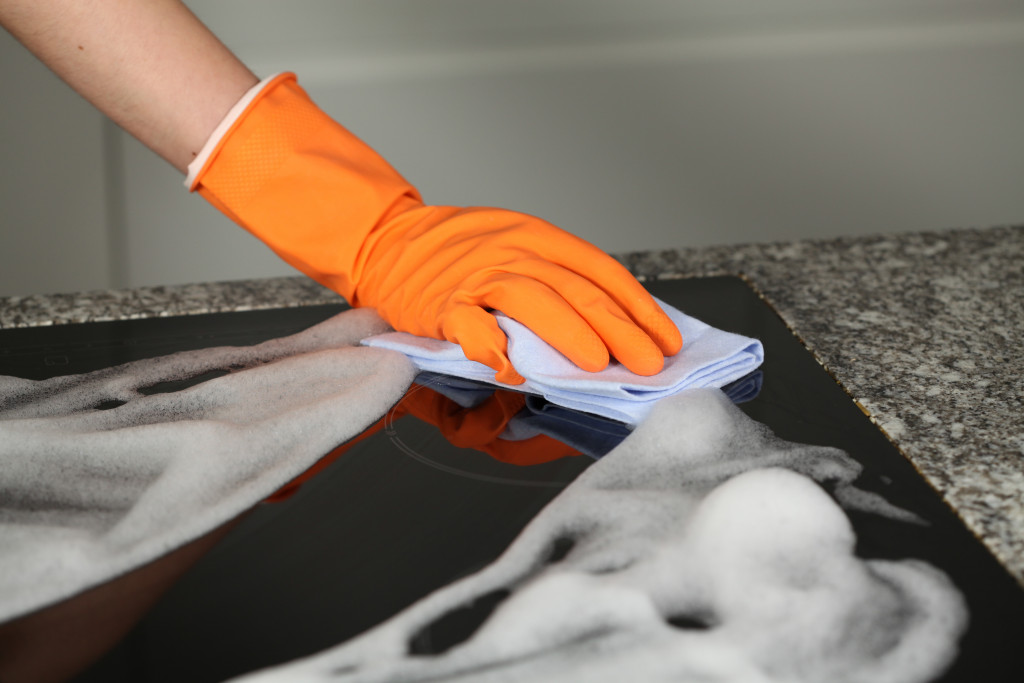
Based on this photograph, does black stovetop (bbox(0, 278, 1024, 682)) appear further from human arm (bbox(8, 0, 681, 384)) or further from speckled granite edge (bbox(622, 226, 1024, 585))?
human arm (bbox(8, 0, 681, 384))

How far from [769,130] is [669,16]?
46cm

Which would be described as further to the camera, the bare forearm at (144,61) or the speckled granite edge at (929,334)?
the bare forearm at (144,61)

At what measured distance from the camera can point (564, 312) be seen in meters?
0.85

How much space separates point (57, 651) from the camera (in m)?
0.51

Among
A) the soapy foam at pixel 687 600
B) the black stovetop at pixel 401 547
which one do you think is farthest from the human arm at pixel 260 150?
the soapy foam at pixel 687 600

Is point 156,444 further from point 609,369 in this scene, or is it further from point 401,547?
point 609,369

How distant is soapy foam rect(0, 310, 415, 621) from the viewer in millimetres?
591

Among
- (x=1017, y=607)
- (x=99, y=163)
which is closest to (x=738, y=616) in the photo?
(x=1017, y=607)

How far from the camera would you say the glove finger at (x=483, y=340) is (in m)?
0.84

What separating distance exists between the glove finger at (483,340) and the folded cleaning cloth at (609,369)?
0.01 metres

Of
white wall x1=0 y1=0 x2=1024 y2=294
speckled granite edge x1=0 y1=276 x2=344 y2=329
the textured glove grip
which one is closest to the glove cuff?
the textured glove grip

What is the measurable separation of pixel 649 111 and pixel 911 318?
170 cm

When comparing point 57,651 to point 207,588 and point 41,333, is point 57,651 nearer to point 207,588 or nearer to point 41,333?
point 207,588

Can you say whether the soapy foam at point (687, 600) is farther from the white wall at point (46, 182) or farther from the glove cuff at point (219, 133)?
the white wall at point (46, 182)
